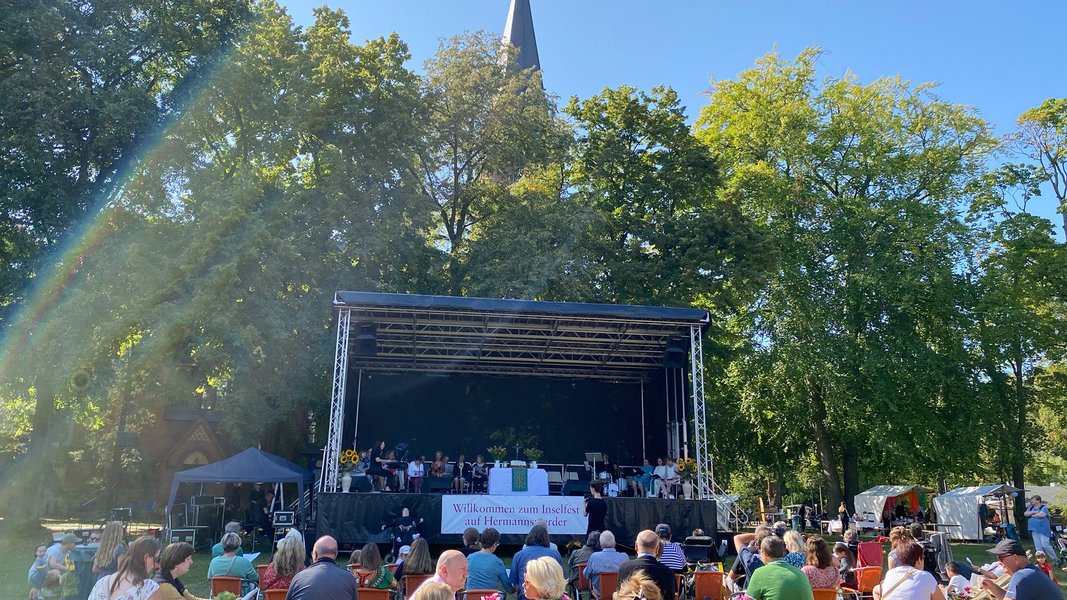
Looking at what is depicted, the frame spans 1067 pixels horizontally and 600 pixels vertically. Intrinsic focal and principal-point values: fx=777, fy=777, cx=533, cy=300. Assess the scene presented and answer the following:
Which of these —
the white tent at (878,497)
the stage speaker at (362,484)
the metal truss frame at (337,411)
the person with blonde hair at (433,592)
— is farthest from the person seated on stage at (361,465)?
the white tent at (878,497)

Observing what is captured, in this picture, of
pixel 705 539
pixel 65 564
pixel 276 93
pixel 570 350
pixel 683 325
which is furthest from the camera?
pixel 276 93

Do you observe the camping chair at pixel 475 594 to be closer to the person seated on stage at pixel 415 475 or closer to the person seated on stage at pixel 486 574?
the person seated on stage at pixel 486 574

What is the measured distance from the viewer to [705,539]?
9289 millimetres

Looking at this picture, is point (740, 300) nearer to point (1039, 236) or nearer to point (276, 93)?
point (1039, 236)

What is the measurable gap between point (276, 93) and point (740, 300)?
531 inches

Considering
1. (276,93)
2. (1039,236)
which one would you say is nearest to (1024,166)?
(1039,236)

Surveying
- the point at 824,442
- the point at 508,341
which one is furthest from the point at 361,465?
the point at 824,442

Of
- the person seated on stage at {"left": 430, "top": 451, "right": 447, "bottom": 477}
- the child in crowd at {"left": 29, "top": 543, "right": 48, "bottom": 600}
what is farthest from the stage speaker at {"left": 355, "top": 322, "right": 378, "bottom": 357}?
the child in crowd at {"left": 29, "top": 543, "right": 48, "bottom": 600}

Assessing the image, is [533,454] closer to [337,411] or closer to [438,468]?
[438,468]

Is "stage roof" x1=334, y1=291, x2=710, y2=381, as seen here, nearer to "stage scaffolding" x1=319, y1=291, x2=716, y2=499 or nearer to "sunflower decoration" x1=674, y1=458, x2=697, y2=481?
"stage scaffolding" x1=319, y1=291, x2=716, y2=499

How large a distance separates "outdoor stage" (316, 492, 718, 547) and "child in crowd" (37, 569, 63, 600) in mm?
4266

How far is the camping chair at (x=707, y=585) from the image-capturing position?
6809 mm

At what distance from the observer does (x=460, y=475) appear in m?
15.7

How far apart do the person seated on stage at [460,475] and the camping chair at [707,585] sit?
881 cm
